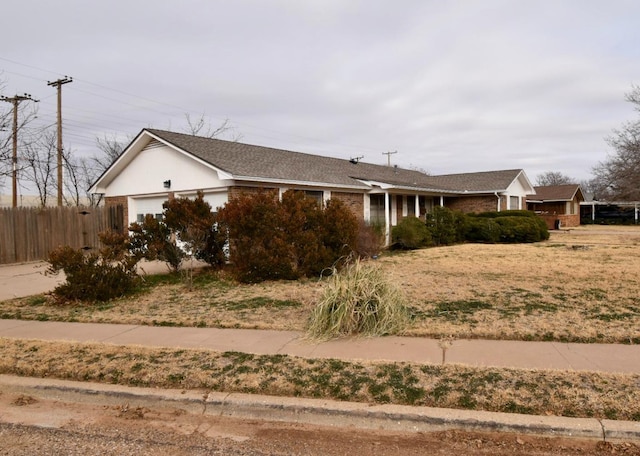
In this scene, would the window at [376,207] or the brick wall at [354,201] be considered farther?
the window at [376,207]

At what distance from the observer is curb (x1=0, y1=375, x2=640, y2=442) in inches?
138

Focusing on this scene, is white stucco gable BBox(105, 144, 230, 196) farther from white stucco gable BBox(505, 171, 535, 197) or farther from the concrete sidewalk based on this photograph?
white stucco gable BBox(505, 171, 535, 197)

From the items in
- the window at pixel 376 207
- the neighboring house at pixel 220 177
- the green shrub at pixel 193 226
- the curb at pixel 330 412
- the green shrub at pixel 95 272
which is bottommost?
the curb at pixel 330 412

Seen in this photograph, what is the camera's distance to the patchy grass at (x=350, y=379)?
12.6 feet

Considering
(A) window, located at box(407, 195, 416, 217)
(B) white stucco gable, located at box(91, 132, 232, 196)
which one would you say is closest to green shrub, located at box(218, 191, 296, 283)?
(B) white stucco gable, located at box(91, 132, 232, 196)

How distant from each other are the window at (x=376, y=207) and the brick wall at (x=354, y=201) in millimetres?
1294

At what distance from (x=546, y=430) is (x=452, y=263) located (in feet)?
32.5

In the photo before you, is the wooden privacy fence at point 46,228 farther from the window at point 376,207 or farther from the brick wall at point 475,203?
the brick wall at point 475,203

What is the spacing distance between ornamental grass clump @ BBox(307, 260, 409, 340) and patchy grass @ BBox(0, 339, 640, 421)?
1.04 metres

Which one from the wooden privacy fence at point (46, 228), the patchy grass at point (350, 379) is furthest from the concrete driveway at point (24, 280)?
the patchy grass at point (350, 379)

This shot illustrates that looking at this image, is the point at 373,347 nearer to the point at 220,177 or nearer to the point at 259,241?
the point at 259,241

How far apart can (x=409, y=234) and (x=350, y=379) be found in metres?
13.9

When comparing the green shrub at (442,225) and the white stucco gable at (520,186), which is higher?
the white stucco gable at (520,186)

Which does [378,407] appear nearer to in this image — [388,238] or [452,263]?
[452,263]
